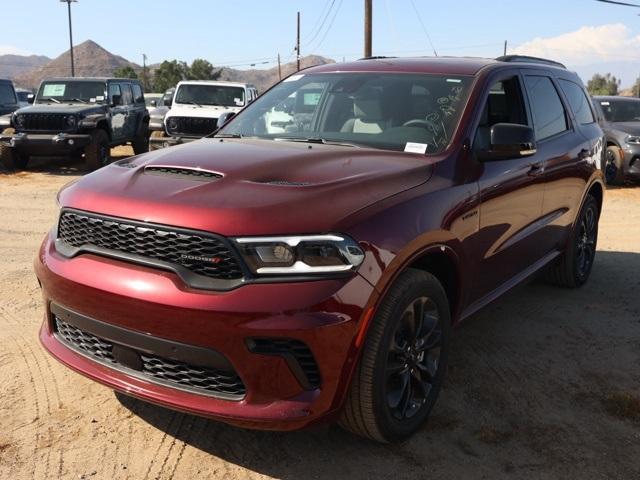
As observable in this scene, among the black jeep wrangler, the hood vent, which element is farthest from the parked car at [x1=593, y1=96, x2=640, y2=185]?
the hood vent

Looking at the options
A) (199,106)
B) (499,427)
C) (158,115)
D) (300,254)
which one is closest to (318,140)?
(300,254)

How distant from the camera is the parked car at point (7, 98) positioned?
16641mm

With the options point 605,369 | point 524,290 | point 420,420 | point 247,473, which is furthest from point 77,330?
point 524,290

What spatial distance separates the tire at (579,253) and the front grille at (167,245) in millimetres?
3639

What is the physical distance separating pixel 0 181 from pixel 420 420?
11578 millimetres

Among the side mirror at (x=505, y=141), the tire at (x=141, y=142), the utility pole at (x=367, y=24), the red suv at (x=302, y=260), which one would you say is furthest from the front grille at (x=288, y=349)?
the utility pole at (x=367, y=24)

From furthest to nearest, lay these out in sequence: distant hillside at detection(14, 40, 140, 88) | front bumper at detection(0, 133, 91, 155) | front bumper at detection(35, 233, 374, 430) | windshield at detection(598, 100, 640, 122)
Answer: distant hillside at detection(14, 40, 140, 88) → windshield at detection(598, 100, 640, 122) → front bumper at detection(0, 133, 91, 155) → front bumper at detection(35, 233, 374, 430)

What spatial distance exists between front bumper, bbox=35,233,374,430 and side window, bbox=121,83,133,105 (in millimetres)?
13396

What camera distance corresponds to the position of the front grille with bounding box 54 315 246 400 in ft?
8.37

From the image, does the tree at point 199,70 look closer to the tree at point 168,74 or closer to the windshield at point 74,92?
the tree at point 168,74

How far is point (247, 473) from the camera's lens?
9.10 ft

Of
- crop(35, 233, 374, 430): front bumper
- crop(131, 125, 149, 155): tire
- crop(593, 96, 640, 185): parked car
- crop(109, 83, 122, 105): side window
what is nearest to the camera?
crop(35, 233, 374, 430): front bumper

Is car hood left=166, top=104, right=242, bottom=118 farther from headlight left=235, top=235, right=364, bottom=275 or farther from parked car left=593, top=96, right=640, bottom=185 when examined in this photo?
headlight left=235, top=235, right=364, bottom=275

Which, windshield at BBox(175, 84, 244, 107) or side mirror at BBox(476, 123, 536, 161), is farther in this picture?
windshield at BBox(175, 84, 244, 107)
